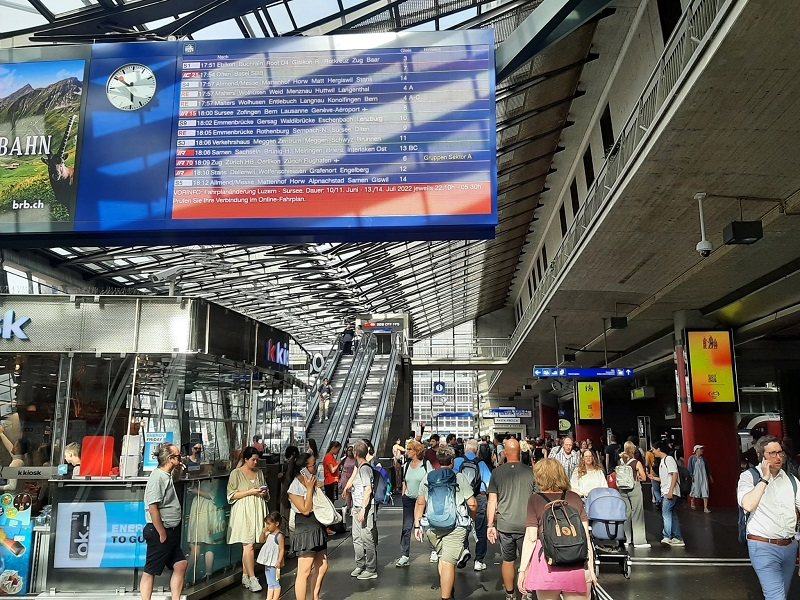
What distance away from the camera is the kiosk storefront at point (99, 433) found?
7523 mm

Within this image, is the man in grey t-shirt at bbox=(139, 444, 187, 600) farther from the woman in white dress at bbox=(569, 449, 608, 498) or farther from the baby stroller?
the woman in white dress at bbox=(569, 449, 608, 498)

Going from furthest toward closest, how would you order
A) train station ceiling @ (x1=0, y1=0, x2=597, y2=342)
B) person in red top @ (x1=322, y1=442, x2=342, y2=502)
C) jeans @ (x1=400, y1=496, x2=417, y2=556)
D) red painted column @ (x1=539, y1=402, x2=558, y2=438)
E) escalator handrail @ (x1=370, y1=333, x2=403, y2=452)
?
red painted column @ (x1=539, y1=402, x2=558, y2=438)
escalator handrail @ (x1=370, y1=333, x2=403, y2=452)
person in red top @ (x1=322, y1=442, x2=342, y2=502)
train station ceiling @ (x1=0, y1=0, x2=597, y2=342)
jeans @ (x1=400, y1=496, x2=417, y2=556)

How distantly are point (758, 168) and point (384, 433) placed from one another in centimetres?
1535

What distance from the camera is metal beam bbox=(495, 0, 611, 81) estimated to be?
6832 millimetres

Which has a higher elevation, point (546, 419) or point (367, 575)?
point (546, 419)

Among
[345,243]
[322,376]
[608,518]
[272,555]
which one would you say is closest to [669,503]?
[608,518]

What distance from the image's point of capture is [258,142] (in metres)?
7.00

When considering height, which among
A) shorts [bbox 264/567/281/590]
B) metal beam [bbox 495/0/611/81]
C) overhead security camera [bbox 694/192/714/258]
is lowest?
shorts [bbox 264/567/281/590]

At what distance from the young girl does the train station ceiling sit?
Result: 3230mm

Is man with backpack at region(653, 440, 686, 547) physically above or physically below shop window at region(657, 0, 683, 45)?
below

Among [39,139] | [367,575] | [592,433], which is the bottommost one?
[367,575]

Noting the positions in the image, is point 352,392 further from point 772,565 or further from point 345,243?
point 772,565

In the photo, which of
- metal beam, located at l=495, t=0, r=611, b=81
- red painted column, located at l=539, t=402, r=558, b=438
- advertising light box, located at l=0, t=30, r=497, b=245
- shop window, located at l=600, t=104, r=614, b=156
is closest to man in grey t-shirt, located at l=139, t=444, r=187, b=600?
advertising light box, located at l=0, t=30, r=497, b=245

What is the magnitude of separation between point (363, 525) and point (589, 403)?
2068cm
